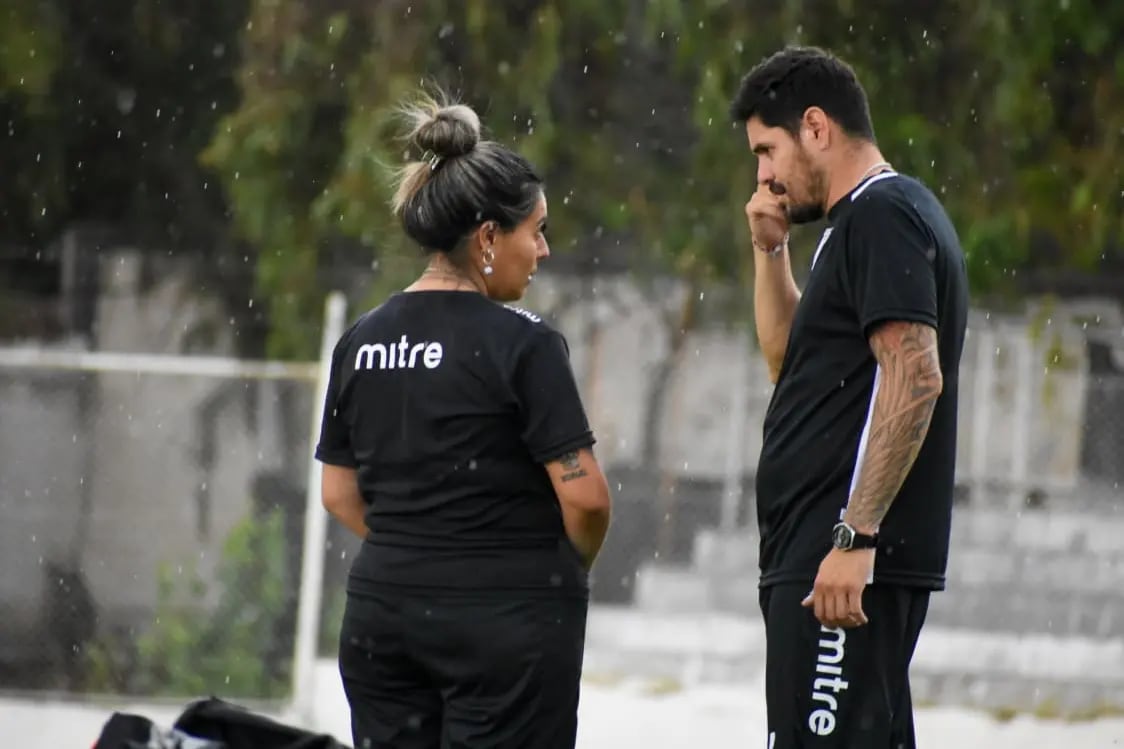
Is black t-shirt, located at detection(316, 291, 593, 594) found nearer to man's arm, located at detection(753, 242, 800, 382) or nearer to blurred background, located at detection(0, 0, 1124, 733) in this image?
man's arm, located at detection(753, 242, 800, 382)

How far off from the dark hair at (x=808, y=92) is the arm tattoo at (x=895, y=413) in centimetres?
46

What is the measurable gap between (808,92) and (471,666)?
1.18m

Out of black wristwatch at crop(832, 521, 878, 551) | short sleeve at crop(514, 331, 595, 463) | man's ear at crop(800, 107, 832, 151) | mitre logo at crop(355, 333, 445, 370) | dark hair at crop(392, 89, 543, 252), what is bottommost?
black wristwatch at crop(832, 521, 878, 551)

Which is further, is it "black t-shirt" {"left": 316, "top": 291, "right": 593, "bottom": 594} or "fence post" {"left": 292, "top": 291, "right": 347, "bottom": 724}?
"fence post" {"left": 292, "top": 291, "right": 347, "bottom": 724}

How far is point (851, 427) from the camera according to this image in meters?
2.71

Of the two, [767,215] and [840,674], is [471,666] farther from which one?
[767,215]

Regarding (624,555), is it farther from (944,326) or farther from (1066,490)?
(944,326)

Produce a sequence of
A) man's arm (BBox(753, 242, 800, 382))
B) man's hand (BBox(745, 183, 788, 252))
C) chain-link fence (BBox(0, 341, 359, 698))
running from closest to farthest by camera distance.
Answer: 1. man's hand (BBox(745, 183, 788, 252))
2. man's arm (BBox(753, 242, 800, 382))
3. chain-link fence (BBox(0, 341, 359, 698))

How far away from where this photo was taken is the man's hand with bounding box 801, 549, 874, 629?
2.60 meters

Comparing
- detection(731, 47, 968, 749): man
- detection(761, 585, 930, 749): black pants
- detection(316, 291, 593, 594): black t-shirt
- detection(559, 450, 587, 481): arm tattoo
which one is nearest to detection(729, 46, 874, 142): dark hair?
detection(731, 47, 968, 749): man

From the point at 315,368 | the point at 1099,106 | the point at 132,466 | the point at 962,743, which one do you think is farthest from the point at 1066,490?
the point at 132,466

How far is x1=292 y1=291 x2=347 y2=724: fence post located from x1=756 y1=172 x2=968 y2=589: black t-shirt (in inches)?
170

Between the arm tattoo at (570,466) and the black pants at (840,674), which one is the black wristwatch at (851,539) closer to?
the black pants at (840,674)

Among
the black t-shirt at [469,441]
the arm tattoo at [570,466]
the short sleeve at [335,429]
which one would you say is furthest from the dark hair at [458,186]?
the arm tattoo at [570,466]
